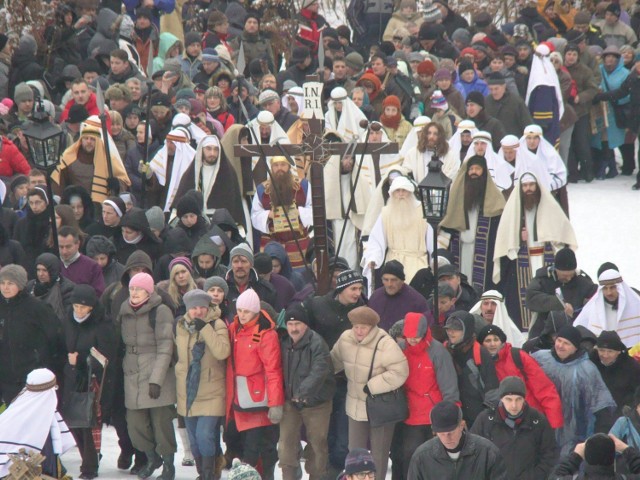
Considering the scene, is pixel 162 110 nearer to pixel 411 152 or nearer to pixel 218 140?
pixel 218 140

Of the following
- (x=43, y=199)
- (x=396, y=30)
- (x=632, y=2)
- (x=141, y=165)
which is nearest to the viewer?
(x=43, y=199)

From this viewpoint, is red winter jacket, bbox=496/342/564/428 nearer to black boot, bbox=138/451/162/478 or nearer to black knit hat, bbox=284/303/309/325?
black knit hat, bbox=284/303/309/325

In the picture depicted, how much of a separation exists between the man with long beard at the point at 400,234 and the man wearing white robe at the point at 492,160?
1.64 meters

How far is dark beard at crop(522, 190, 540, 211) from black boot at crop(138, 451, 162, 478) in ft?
15.8

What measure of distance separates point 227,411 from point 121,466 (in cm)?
104

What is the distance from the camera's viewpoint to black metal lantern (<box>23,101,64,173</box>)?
46.7 ft

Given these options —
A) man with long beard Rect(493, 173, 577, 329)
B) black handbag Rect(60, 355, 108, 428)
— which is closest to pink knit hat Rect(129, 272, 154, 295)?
black handbag Rect(60, 355, 108, 428)

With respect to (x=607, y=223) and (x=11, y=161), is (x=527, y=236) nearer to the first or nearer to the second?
(x=607, y=223)

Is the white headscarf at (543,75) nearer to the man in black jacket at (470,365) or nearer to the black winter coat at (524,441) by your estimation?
the man in black jacket at (470,365)

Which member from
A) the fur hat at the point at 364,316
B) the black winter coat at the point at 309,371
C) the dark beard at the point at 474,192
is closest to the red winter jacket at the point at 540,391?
the fur hat at the point at 364,316

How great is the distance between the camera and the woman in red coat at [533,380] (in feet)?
40.0

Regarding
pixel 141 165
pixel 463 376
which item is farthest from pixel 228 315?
pixel 141 165

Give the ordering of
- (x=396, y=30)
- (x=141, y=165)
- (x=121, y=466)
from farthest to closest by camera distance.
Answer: (x=396, y=30), (x=141, y=165), (x=121, y=466)

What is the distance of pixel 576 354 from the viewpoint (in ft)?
40.7
